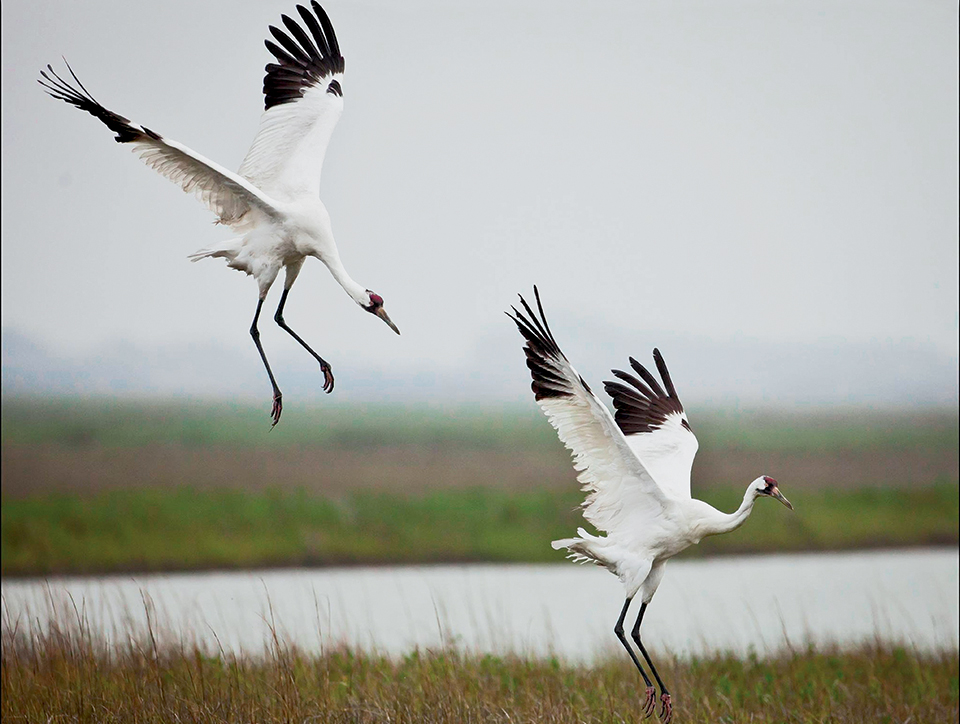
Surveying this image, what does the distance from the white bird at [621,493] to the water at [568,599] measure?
489 centimetres

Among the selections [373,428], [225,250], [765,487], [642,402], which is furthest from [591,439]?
[373,428]

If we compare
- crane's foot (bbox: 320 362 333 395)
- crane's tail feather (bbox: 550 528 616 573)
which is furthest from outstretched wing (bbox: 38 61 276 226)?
crane's tail feather (bbox: 550 528 616 573)

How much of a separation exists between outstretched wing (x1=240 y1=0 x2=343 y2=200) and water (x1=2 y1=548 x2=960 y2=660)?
6.38 meters

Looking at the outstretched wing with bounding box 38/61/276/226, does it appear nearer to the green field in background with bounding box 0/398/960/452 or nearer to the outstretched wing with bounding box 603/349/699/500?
the outstretched wing with bounding box 603/349/699/500

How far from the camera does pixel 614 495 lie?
6078 mm

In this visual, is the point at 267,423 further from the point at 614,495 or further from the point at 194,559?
the point at 614,495

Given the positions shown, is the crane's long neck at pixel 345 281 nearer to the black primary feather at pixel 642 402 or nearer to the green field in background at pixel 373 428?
the black primary feather at pixel 642 402

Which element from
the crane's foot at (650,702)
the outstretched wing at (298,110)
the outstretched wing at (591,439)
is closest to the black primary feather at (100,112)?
the outstretched wing at (298,110)

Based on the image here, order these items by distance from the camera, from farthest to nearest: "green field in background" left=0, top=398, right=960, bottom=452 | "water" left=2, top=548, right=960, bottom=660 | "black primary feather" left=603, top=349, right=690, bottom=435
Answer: "green field in background" left=0, top=398, right=960, bottom=452
"water" left=2, top=548, right=960, bottom=660
"black primary feather" left=603, top=349, right=690, bottom=435

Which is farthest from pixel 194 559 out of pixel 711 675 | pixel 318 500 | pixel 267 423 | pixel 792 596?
pixel 267 423

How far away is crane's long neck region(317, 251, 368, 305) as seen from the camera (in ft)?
17.2

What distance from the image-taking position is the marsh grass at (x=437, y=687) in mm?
6441

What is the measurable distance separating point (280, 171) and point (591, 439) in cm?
230

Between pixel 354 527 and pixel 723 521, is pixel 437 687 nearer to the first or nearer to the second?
pixel 723 521
